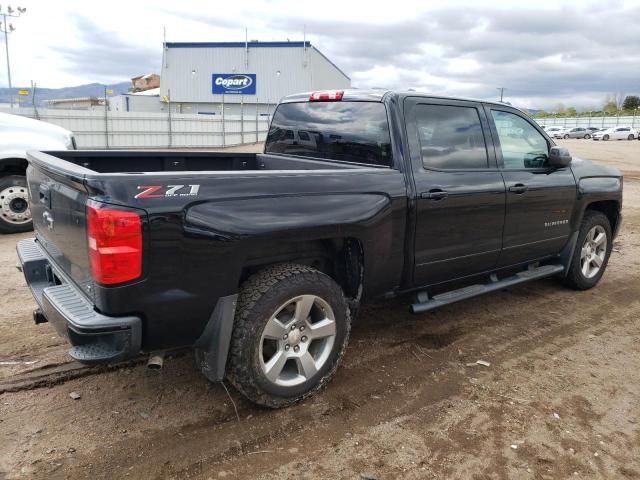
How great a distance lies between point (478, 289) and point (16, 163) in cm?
605

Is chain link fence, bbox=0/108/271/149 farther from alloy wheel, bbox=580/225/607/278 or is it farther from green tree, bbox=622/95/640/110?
green tree, bbox=622/95/640/110

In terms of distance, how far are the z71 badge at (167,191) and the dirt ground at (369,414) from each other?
4.28ft

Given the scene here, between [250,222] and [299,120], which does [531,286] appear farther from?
[250,222]

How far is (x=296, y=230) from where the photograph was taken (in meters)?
2.93

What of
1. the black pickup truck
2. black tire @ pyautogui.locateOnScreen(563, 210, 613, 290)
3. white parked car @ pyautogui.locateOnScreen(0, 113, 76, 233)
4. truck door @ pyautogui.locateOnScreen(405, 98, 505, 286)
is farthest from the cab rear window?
white parked car @ pyautogui.locateOnScreen(0, 113, 76, 233)

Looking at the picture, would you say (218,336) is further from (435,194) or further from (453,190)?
(453,190)

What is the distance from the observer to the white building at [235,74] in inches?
1770

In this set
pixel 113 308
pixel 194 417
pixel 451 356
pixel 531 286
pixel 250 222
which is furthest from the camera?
pixel 531 286

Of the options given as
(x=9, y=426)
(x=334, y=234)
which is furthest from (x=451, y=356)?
(x=9, y=426)

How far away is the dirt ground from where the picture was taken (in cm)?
265

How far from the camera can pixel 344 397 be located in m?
3.28

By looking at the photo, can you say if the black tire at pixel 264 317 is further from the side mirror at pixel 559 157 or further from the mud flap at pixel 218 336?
the side mirror at pixel 559 157

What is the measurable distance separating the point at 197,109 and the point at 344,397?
47.2 metres

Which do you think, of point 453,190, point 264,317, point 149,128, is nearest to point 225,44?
point 149,128
